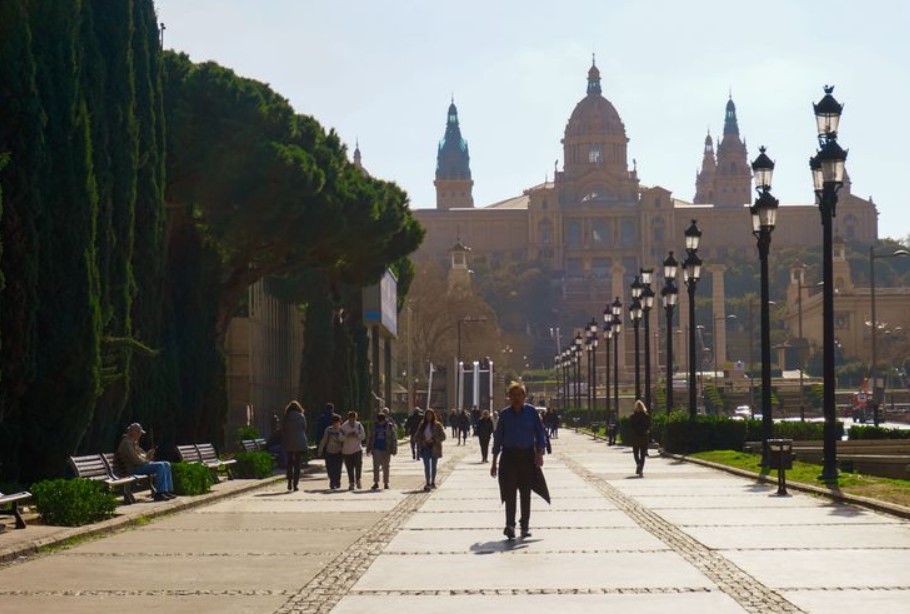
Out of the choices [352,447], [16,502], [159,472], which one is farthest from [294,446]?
[16,502]

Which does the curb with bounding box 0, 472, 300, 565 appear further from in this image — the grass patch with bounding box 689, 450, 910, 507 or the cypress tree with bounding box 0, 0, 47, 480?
the grass patch with bounding box 689, 450, 910, 507

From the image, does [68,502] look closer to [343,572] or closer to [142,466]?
[142,466]

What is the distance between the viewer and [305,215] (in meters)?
35.7

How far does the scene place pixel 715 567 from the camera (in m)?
13.3

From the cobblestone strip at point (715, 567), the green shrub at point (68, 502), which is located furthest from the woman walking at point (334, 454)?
the green shrub at point (68, 502)

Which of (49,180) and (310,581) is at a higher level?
(49,180)

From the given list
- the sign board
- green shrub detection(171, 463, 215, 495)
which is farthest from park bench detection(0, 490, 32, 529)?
the sign board

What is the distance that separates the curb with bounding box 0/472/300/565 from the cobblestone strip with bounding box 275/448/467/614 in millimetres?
2627

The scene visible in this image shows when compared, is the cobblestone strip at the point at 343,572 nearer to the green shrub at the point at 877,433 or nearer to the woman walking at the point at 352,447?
the woman walking at the point at 352,447

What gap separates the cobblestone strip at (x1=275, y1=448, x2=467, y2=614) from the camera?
11211 mm

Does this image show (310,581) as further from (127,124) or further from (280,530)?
(127,124)

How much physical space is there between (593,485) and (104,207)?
361 inches

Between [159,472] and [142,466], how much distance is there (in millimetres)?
246

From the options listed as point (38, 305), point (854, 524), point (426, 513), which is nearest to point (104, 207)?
point (38, 305)
